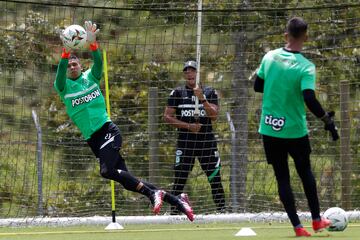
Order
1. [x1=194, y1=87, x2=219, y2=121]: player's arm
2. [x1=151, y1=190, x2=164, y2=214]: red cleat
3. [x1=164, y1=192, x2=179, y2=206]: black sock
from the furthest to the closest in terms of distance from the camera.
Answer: [x1=194, y1=87, x2=219, y2=121]: player's arm < [x1=164, y1=192, x2=179, y2=206]: black sock < [x1=151, y1=190, x2=164, y2=214]: red cleat

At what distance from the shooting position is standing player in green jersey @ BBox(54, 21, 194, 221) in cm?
1105

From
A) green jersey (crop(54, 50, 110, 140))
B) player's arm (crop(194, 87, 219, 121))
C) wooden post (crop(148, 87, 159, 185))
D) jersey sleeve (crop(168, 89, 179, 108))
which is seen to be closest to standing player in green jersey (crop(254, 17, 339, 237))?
green jersey (crop(54, 50, 110, 140))

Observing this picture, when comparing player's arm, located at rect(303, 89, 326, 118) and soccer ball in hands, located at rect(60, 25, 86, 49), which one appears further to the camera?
soccer ball in hands, located at rect(60, 25, 86, 49)

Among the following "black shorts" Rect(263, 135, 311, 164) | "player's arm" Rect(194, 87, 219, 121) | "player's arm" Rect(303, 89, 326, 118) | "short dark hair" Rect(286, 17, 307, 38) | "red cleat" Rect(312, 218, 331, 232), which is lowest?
"red cleat" Rect(312, 218, 331, 232)

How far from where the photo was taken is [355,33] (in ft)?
46.6

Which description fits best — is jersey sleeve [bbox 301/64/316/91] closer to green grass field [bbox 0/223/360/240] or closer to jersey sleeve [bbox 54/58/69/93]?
green grass field [bbox 0/223/360/240]

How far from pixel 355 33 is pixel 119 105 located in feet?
11.4

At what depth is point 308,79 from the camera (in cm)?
891

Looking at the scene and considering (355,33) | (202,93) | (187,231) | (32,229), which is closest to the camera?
(187,231)

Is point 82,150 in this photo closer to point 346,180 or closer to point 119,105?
point 119,105

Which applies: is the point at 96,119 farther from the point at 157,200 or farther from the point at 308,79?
the point at 308,79

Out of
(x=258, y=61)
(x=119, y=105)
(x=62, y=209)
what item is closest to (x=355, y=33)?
(x=258, y=61)

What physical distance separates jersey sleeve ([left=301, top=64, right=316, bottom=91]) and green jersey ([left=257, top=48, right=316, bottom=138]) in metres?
0.01

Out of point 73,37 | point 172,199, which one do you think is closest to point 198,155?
point 172,199
